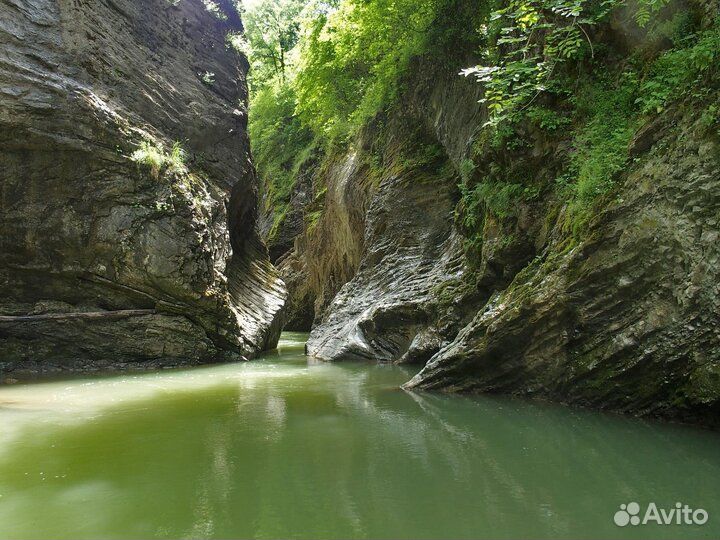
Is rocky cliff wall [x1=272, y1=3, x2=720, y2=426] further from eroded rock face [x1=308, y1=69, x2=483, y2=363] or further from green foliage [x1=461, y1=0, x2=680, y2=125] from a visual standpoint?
green foliage [x1=461, y1=0, x2=680, y2=125]

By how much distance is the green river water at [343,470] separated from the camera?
3039 mm

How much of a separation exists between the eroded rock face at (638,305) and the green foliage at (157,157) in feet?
30.0

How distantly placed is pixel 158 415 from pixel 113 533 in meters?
3.42

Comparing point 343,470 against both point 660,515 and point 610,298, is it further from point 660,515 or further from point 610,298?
point 610,298

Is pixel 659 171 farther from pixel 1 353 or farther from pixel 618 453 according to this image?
pixel 1 353

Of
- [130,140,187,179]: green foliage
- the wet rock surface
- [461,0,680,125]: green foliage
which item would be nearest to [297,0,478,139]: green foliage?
[461,0,680,125]: green foliage

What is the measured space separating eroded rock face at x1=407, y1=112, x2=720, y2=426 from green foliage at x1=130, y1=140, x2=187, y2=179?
9155 mm

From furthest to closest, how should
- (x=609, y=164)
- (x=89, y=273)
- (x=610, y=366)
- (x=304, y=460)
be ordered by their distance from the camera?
1. (x=89, y=273)
2. (x=609, y=164)
3. (x=610, y=366)
4. (x=304, y=460)

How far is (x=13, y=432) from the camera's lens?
526cm

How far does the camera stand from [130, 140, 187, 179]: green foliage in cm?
1252

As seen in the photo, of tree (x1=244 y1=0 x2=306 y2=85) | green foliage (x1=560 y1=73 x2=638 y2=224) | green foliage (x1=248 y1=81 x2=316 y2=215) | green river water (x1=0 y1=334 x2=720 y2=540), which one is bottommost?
green river water (x1=0 y1=334 x2=720 y2=540)

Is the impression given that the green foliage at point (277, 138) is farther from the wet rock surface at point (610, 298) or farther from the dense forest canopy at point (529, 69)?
the wet rock surface at point (610, 298)

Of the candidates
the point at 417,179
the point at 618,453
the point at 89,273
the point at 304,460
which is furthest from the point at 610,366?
the point at 89,273

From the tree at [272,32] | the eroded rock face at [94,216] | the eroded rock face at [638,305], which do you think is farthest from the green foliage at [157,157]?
the tree at [272,32]
